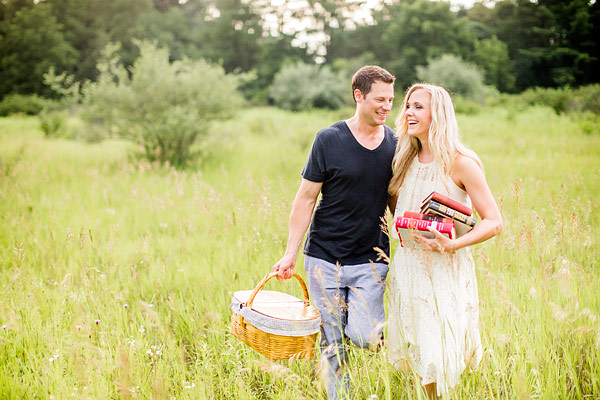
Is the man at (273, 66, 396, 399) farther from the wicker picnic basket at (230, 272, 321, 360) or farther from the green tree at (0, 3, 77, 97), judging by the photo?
the green tree at (0, 3, 77, 97)

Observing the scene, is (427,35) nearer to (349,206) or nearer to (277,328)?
(349,206)

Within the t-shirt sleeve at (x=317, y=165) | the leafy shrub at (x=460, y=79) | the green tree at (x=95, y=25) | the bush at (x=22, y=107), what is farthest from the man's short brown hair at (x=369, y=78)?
the green tree at (x=95, y=25)

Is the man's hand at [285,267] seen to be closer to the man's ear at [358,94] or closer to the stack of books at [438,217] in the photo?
the stack of books at [438,217]

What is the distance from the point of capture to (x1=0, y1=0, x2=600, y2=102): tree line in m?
36.7

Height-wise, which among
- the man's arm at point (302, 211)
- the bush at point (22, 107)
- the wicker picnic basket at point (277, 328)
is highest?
the man's arm at point (302, 211)

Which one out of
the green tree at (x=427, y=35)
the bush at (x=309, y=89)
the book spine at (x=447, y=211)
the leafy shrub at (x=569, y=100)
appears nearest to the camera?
the book spine at (x=447, y=211)

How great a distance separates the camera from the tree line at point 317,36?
36.7 metres

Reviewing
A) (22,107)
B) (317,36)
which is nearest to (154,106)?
(22,107)

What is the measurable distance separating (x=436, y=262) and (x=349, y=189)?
2.48 feet

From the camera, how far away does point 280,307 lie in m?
2.71

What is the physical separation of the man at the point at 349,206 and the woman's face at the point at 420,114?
249 millimetres

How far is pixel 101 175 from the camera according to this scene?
8.71m

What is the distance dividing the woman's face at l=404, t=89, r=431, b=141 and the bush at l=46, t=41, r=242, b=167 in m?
8.25

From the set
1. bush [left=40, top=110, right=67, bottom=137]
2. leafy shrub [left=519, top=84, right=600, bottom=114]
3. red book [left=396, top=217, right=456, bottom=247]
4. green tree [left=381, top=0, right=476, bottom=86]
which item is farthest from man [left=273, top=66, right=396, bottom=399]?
green tree [left=381, top=0, right=476, bottom=86]
